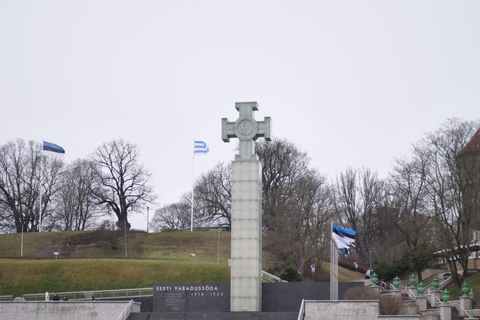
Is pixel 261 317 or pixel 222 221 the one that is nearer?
pixel 261 317

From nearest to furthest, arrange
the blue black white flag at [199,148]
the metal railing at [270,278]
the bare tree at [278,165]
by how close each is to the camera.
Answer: the metal railing at [270,278]
the blue black white flag at [199,148]
the bare tree at [278,165]

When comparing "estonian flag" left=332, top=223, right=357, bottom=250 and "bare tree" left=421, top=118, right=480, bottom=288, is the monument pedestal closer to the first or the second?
"estonian flag" left=332, top=223, right=357, bottom=250

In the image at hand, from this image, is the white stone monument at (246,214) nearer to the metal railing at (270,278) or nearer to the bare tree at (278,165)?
the metal railing at (270,278)

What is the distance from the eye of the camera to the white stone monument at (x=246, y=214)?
33469mm

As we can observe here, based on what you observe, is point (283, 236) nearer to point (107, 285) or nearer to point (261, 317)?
point (107, 285)

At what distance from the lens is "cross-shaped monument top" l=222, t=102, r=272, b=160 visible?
34.6 meters


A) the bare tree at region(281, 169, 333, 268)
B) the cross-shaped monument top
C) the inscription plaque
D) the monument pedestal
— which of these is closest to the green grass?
the bare tree at region(281, 169, 333, 268)

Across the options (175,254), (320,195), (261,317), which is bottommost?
(261,317)

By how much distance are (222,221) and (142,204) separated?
1020cm

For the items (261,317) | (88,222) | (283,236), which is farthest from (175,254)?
(261,317)

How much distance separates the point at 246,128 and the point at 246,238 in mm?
5845

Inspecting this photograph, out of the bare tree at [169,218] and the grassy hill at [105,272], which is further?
the bare tree at [169,218]

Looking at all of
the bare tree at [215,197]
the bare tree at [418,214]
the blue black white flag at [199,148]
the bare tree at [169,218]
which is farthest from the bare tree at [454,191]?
the bare tree at [169,218]

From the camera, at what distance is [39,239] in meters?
72.9
